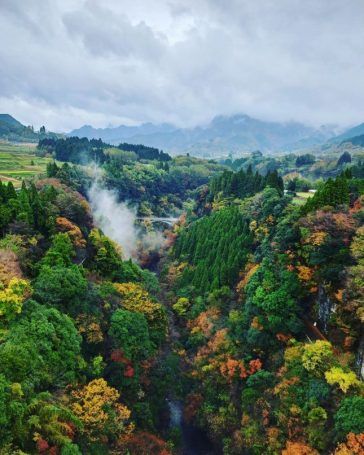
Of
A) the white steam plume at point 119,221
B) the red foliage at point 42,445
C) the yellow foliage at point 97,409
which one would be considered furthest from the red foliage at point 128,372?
the white steam plume at point 119,221

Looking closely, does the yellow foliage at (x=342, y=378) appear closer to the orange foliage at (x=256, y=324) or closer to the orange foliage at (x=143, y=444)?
the orange foliage at (x=256, y=324)

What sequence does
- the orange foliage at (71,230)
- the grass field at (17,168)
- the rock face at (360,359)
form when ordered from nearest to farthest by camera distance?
the rock face at (360,359)
the orange foliage at (71,230)
the grass field at (17,168)

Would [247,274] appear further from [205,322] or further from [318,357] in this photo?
[318,357]

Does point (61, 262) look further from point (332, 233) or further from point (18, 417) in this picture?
point (332, 233)

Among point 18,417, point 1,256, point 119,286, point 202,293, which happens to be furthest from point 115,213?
point 18,417

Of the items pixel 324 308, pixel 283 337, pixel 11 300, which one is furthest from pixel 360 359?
pixel 11 300

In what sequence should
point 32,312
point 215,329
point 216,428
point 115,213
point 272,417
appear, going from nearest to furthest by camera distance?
point 32,312
point 272,417
point 216,428
point 215,329
point 115,213

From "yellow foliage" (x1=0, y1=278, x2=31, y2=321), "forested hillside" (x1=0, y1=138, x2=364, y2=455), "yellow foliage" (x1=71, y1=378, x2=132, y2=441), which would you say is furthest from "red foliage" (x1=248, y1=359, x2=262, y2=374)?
"yellow foliage" (x1=0, y1=278, x2=31, y2=321)

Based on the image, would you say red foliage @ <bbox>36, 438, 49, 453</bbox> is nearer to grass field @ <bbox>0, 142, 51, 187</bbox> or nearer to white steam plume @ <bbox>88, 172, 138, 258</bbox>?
grass field @ <bbox>0, 142, 51, 187</bbox>
